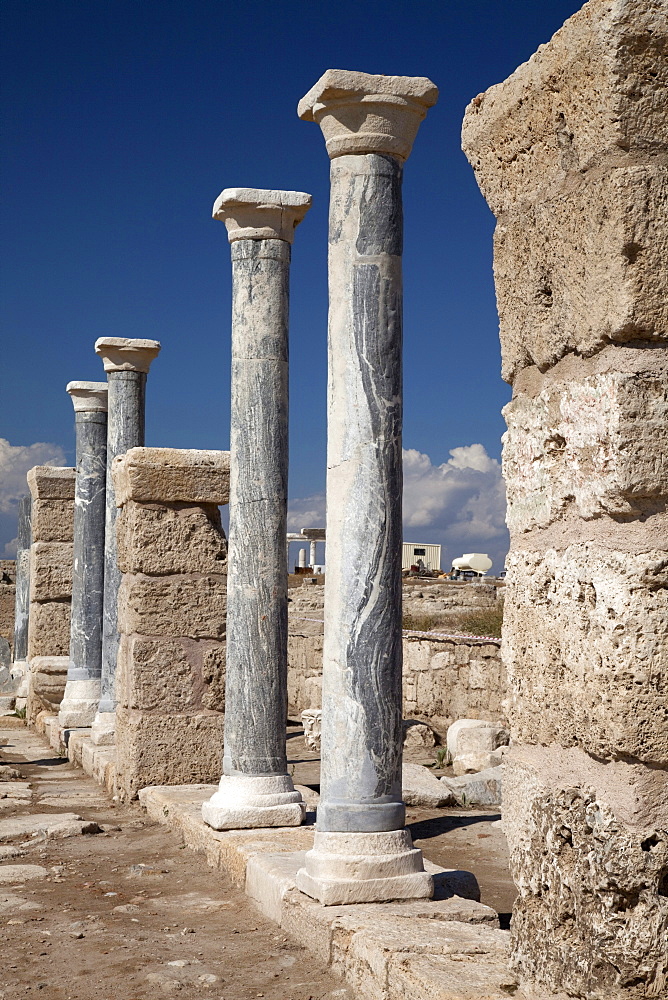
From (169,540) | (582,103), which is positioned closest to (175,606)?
(169,540)

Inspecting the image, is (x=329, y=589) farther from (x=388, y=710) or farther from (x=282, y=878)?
(x=282, y=878)

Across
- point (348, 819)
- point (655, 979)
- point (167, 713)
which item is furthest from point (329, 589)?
point (167, 713)

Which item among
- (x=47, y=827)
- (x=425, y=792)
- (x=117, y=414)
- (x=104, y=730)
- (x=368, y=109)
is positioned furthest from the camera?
(x=117, y=414)

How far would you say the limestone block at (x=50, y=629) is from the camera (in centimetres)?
1392

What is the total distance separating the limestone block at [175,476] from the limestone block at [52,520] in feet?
19.8

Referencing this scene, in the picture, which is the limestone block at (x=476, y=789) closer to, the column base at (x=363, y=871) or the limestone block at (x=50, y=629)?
the column base at (x=363, y=871)

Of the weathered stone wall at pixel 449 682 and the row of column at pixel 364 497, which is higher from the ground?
the row of column at pixel 364 497

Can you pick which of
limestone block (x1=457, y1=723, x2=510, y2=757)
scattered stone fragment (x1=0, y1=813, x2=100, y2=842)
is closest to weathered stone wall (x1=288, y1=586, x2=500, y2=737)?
limestone block (x1=457, y1=723, x2=510, y2=757)

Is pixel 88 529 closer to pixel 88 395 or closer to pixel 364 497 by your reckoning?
pixel 88 395

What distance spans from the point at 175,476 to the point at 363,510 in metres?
3.54

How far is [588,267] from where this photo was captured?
292 centimetres

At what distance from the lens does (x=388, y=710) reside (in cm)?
494

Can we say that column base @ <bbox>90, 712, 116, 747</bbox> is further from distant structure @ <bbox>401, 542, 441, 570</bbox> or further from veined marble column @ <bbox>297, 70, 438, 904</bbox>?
distant structure @ <bbox>401, 542, 441, 570</bbox>

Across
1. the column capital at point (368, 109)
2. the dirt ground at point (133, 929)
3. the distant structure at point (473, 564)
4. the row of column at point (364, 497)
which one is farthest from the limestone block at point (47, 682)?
the distant structure at point (473, 564)
